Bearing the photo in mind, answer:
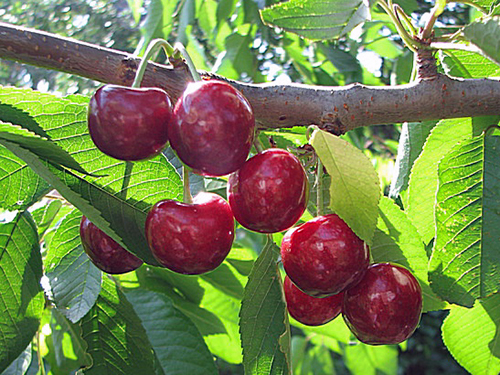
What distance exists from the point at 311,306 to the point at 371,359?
1.36 meters

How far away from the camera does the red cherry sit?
756 mm

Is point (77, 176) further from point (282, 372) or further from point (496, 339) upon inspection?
point (496, 339)

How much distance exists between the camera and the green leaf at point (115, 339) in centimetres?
92

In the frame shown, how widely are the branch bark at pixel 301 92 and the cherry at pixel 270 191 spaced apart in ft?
0.47

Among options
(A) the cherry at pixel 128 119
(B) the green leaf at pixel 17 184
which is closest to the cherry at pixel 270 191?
(A) the cherry at pixel 128 119

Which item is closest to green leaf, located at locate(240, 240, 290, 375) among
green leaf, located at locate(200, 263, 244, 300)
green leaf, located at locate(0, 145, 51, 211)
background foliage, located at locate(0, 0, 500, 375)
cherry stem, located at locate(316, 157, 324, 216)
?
background foliage, located at locate(0, 0, 500, 375)

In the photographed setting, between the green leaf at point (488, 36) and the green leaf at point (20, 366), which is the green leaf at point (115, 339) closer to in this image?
the green leaf at point (20, 366)

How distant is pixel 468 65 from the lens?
3.35 ft

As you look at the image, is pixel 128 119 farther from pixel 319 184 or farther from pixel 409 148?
pixel 409 148

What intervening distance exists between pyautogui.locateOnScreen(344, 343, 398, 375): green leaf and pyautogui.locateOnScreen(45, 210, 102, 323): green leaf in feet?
4.15

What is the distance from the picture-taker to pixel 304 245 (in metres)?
0.67

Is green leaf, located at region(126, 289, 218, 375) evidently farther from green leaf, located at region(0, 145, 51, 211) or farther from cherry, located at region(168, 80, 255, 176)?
cherry, located at region(168, 80, 255, 176)

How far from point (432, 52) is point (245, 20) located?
1.36 m

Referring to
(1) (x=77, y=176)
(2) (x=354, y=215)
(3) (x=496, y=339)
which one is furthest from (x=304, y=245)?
(3) (x=496, y=339)
